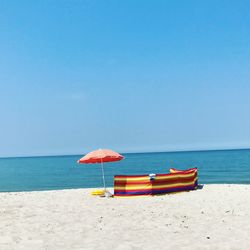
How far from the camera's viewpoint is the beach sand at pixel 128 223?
859 cm

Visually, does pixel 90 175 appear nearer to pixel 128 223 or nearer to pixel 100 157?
pixel 100 157

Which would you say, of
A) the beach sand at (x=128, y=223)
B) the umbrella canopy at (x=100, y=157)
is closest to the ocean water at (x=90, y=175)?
the umbrella canopy at (x=100, y=157)

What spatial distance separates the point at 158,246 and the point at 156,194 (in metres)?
8.52

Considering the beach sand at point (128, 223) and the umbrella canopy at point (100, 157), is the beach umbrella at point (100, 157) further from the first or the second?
the beach sand at point (128, 223)

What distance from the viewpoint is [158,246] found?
829 centimetres

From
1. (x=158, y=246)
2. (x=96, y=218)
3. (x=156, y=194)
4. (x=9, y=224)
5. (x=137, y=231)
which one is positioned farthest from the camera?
(x=156, y=194)

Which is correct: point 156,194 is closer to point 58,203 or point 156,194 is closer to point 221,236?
point 58,203

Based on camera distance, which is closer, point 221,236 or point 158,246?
point 158,246

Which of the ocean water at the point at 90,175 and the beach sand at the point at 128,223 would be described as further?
the ocean water at the point at 90,175

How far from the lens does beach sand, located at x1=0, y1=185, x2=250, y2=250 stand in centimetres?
859

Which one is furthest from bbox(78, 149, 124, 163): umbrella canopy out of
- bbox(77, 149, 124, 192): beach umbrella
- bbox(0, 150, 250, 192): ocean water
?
bbox(0, 150, 250, 192): ocean water

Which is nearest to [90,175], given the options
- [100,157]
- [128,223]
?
[100,157]

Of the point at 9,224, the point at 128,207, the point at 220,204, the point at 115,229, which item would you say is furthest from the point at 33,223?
the point at 220,204

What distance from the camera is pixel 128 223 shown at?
35.0ft
